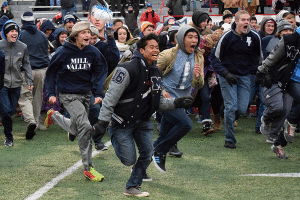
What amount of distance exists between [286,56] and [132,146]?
2.44m

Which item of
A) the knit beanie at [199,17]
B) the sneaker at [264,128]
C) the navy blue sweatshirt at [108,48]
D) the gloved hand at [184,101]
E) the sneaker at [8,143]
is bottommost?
the sneaker at [8,143]

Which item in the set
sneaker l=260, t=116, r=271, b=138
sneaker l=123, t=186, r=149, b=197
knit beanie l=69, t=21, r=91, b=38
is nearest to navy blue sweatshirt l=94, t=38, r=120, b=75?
knit beanie l=69, t=21, r=91, b=38

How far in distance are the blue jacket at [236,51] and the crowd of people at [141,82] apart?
0.05ft

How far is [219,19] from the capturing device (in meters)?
17.7

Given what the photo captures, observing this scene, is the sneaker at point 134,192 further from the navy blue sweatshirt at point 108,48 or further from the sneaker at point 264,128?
the sneaker at point 264,128

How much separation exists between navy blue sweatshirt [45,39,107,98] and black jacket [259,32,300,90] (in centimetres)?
228

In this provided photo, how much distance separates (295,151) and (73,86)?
3771 mm

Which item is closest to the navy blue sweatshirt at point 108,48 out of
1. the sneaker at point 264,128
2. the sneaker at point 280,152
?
the sneaker at point 264,128

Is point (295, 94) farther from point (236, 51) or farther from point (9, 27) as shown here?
point (9, 27)

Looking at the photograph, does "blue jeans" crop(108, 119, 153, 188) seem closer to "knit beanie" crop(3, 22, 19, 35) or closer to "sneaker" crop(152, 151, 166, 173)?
"sneaker" crop(152, 151, 166, 173)

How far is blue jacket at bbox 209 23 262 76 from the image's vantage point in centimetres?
874

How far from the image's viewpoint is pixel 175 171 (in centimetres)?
715

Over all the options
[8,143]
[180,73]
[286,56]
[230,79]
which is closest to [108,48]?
[180,73]

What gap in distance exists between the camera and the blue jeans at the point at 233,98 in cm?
873
